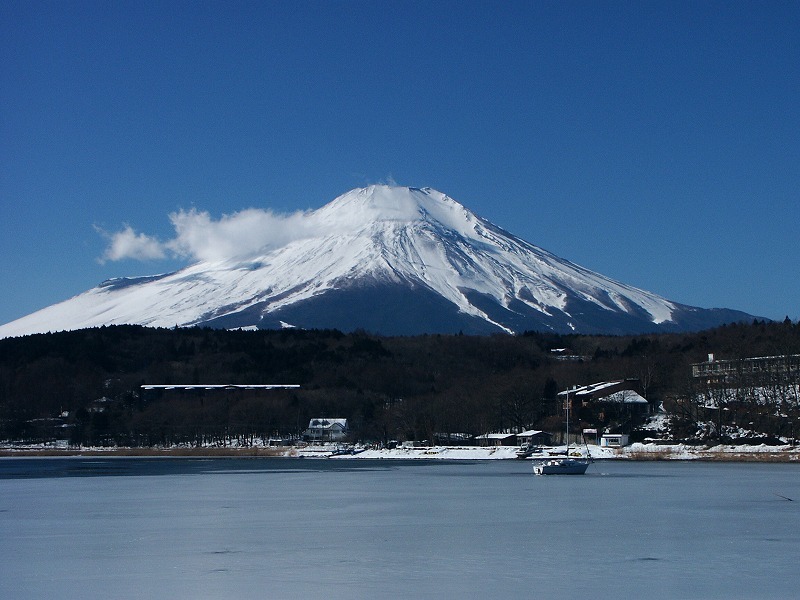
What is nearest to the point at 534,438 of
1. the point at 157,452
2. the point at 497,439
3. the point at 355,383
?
the point at 497,439

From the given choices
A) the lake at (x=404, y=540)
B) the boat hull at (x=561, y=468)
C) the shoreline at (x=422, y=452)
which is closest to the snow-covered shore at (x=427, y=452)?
the shoreline at (x=422, y=452)

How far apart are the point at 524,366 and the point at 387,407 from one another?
26.9 metres

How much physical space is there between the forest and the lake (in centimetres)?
4833

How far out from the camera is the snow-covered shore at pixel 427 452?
80.3 metres

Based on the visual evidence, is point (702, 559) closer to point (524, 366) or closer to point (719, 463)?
point (719, 463)

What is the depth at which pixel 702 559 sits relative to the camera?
24.9 metres

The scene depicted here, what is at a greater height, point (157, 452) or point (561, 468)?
point (157, 452)

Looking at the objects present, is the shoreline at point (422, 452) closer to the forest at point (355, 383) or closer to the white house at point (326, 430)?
the forest at point (355, 383)

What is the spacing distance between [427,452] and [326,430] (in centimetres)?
2469

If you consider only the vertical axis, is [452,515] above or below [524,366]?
below

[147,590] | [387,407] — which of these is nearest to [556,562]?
[147,590]

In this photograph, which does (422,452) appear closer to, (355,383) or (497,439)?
(497,439)

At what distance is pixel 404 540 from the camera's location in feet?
95.5

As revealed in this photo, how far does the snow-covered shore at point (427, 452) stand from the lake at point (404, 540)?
93.4ft
